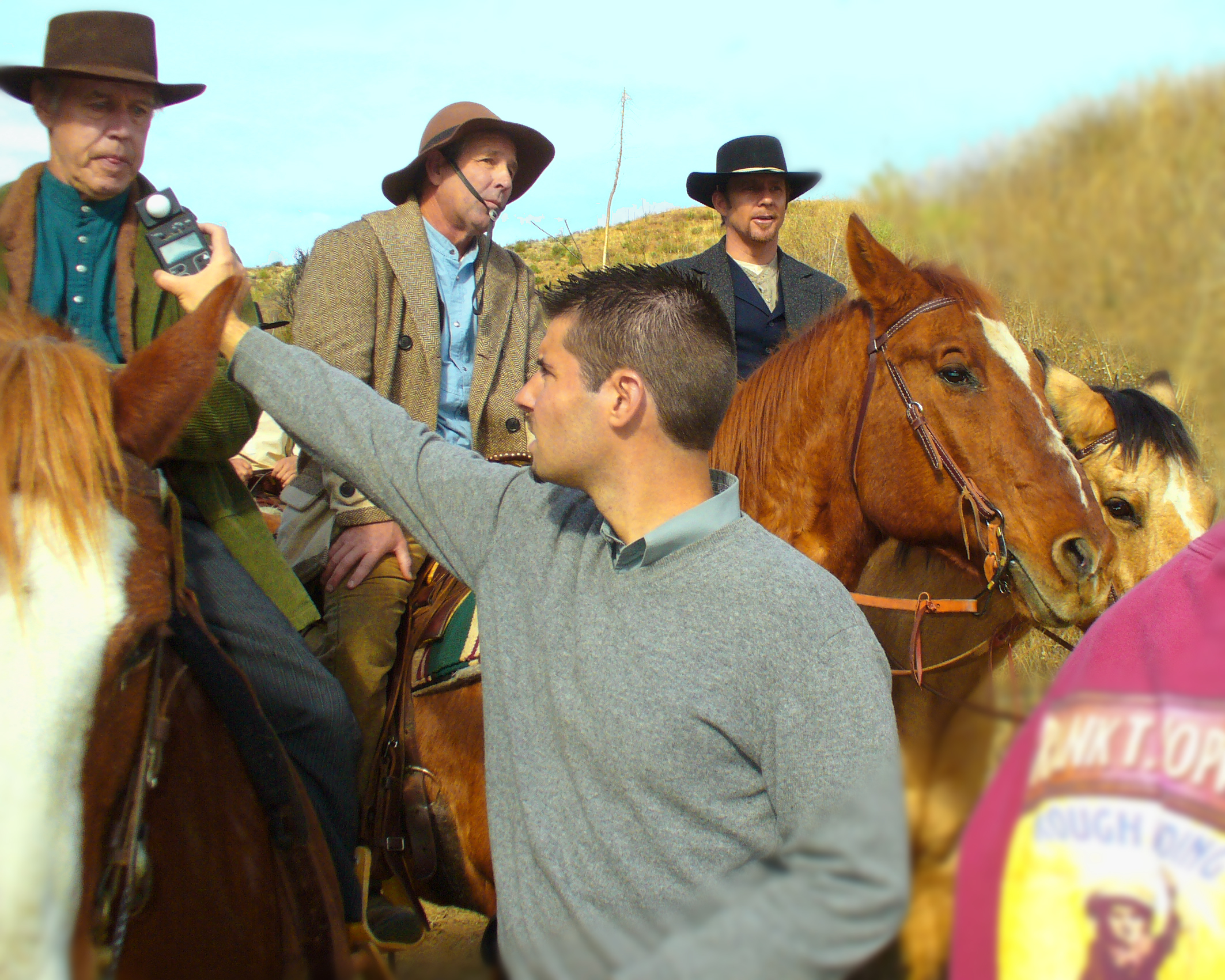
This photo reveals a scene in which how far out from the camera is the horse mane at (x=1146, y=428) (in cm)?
406

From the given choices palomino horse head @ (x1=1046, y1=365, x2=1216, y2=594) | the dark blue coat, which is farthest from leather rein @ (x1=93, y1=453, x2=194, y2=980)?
palomino horse head @ (x1=1046, y1=365, x2=1216, y2=594)

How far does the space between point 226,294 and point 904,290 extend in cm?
239

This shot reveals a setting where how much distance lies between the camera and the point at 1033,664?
15.6 feet

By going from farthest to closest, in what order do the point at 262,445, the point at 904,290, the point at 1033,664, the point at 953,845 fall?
the point at 262,445 < the point at 1033,664 < the point at 904,290 < the point at 953,845

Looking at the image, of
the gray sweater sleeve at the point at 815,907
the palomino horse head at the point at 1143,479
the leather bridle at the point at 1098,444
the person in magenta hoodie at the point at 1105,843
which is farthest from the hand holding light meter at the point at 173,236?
the leather bridle at the point at 1098,444

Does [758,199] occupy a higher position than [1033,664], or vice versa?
[758,199]

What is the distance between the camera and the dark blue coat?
15.6ft

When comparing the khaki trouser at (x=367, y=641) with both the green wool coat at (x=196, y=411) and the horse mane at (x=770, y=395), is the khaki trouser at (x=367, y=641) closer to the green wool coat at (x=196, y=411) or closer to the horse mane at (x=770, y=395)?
the green wool coat at (x=196, y=411)

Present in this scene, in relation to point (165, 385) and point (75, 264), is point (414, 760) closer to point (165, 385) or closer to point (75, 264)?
point (165, 385)

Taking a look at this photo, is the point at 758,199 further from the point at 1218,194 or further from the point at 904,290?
the point at 1218,194

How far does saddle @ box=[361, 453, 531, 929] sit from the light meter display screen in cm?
148

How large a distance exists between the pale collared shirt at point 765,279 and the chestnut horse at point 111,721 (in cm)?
339

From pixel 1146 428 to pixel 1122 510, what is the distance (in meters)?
0.41

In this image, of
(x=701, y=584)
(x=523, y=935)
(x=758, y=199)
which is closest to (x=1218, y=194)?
(x=701, y=584)
